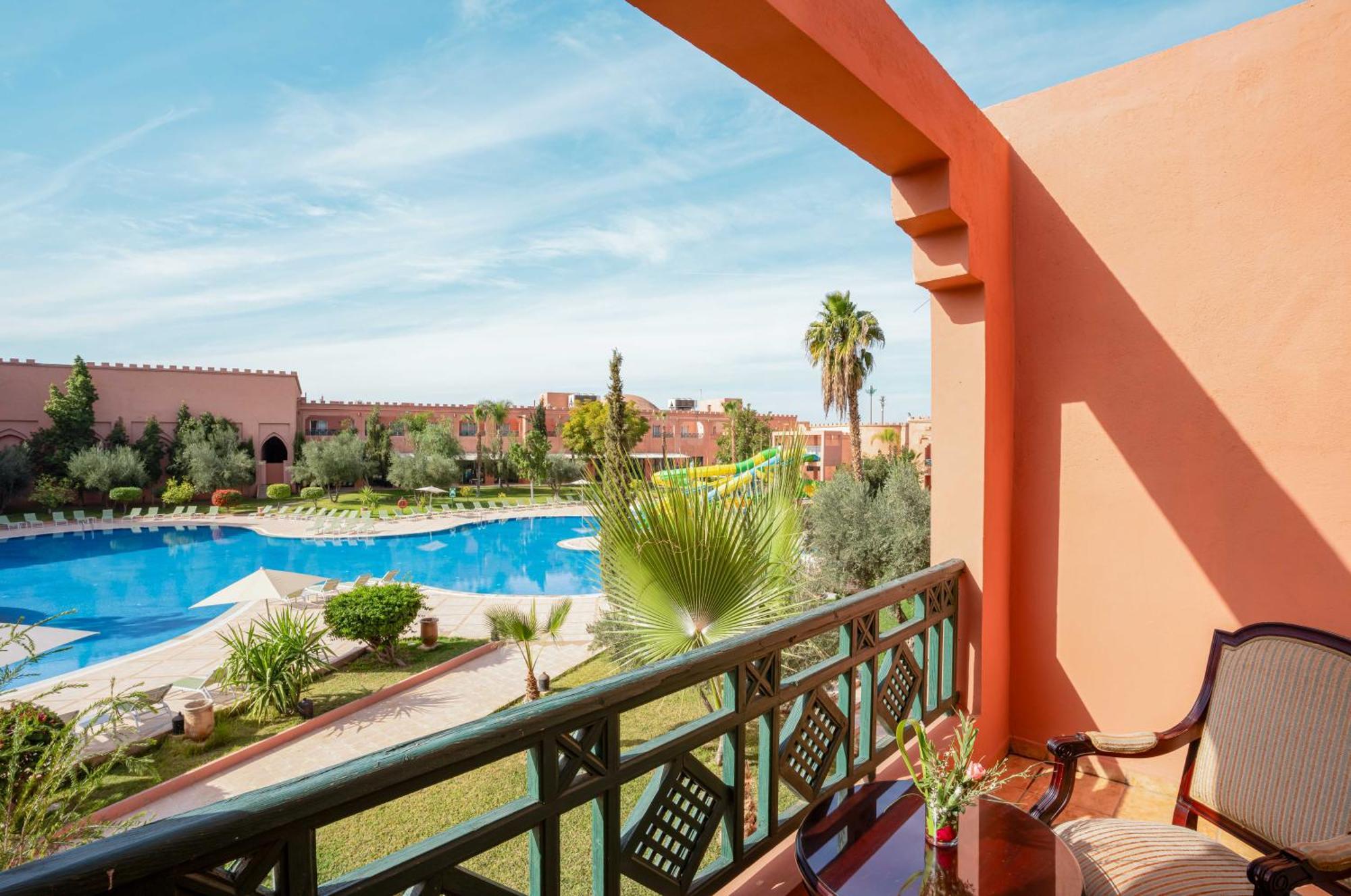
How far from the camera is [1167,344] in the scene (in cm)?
287

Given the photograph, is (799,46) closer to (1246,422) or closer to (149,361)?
(1246,422)

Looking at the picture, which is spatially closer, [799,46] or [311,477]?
[799,46]

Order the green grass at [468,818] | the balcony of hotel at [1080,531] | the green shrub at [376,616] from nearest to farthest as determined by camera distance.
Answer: the balcony of hotel at [1080,531] < the green grass at [468,818] < the green shrub at [376,616]

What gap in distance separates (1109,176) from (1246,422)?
1.22m

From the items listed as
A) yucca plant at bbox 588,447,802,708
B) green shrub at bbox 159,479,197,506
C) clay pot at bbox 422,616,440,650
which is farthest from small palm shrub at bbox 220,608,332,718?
green shrub at bbox 159,479,197,506

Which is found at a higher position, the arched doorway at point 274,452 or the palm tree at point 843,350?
the palm tree at point 843,350

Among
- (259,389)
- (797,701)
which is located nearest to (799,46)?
(797,701)

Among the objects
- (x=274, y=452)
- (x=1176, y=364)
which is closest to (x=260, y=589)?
(x=1176, y=364)

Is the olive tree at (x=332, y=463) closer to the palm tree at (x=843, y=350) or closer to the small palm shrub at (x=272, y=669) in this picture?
the palm tree at (x=843, y=350)

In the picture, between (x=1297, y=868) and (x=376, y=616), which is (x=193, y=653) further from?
(x=1297, y=868)

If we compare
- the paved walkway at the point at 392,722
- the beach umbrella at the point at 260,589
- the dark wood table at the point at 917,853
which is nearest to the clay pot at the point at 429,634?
the paved walkway at the point at 392,722

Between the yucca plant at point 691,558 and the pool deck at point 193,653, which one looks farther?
the pool deck at point 193,653

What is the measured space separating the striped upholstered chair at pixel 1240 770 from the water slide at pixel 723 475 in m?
1.48

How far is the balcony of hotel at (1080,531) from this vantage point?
1576 millimetres
